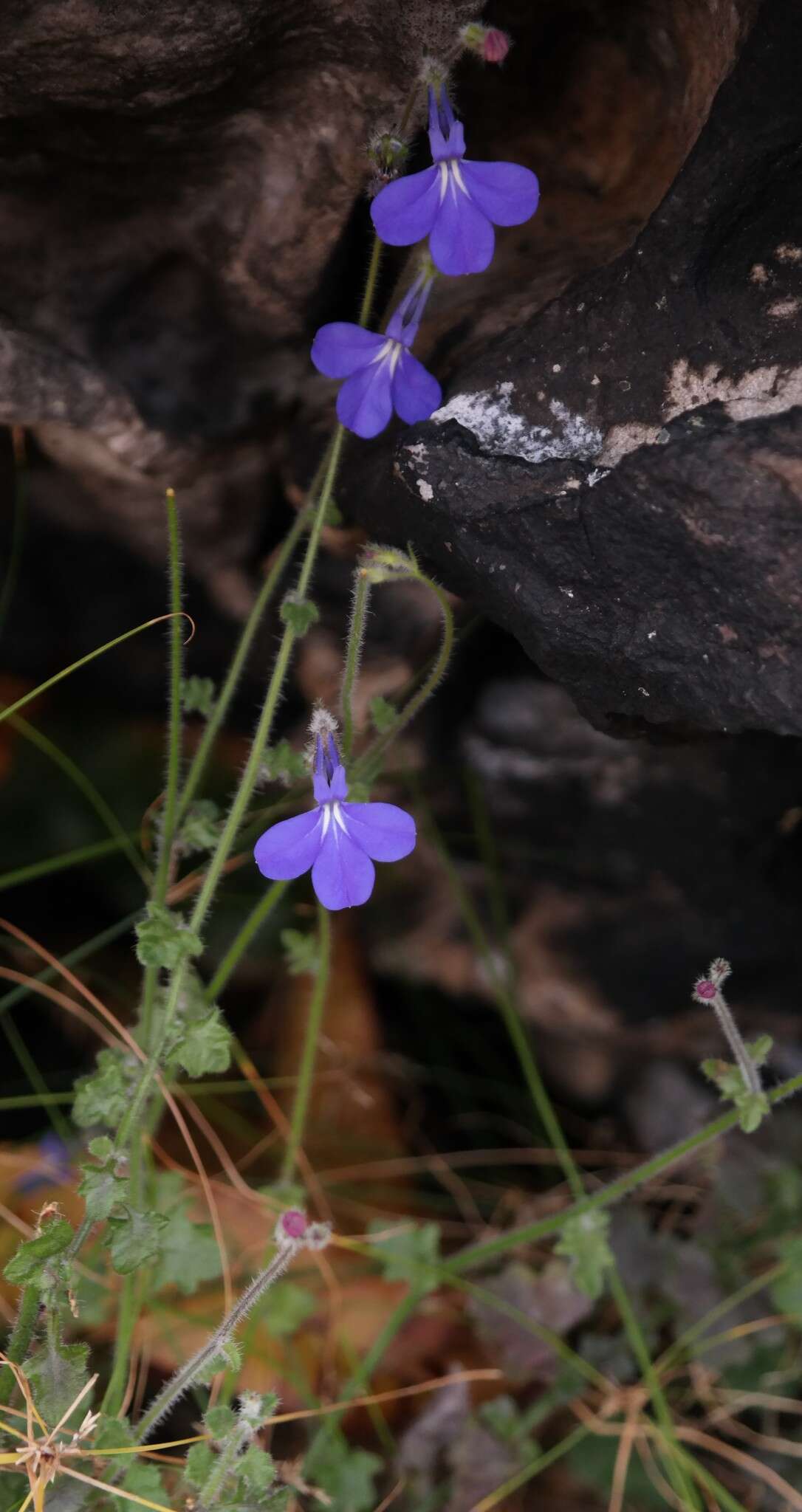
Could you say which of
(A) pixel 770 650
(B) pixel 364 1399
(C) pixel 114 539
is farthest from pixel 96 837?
(A) pixel 770 650

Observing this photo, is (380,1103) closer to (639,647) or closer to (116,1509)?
(116,1509)

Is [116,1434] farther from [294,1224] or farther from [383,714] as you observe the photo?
[383,714]

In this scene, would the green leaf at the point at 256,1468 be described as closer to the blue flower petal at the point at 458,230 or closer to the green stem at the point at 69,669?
the green stem at the point at 69,669

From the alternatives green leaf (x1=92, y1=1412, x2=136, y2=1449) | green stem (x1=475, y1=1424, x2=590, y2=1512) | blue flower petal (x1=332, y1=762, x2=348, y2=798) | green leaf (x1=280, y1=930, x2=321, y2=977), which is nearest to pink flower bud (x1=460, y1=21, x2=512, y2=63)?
blue flower petal (x1=332, y1=762, x2=348, y2=798)

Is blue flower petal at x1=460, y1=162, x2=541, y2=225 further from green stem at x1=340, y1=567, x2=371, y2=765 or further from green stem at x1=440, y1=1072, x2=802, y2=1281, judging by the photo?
green stem at x1=440, y1=1072, x2=802, y2=1281

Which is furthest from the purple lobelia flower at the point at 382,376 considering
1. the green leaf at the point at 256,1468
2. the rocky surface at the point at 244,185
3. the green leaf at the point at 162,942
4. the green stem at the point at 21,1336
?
the green leaf at the point at 256,1468

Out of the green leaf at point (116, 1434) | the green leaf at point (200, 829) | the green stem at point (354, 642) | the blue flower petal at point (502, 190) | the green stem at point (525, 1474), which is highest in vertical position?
the blue flower petal at point (502, 190)
